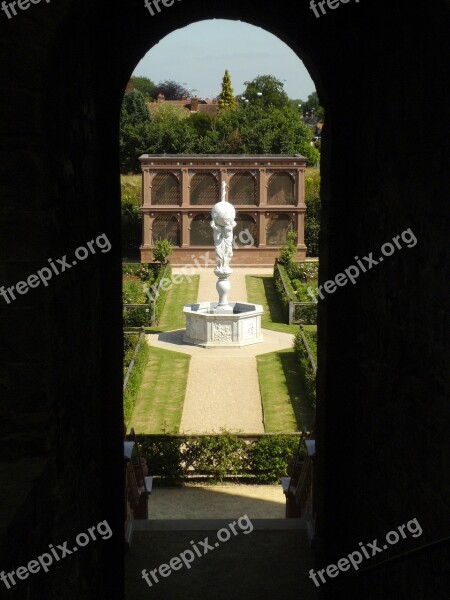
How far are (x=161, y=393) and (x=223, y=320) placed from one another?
508cm

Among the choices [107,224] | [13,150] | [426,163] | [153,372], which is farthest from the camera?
[153,372]

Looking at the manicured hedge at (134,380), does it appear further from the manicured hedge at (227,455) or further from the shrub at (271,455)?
the shrub at (271,455)

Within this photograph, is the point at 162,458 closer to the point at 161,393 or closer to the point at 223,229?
the point at 161,393

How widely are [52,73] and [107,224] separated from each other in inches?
82.8

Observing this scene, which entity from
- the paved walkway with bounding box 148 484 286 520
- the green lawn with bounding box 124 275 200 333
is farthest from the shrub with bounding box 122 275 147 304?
the paved walkway with bounding box 148 484 286 520

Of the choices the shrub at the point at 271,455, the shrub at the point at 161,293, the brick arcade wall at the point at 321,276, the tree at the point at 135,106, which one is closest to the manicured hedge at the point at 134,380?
the shrub at the point at 271,455

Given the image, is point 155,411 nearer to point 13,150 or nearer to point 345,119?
point 345,119

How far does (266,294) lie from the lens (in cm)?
2797

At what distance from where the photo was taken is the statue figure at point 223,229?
21188 mm

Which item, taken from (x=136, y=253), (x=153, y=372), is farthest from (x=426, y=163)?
(x=136, y=253)

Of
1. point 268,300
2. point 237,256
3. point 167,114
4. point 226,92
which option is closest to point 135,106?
point 167,114

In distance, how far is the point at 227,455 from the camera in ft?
40.1

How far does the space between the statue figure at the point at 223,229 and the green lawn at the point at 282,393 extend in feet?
10.1

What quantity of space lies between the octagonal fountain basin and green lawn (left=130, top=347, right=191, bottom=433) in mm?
1346
